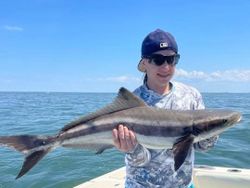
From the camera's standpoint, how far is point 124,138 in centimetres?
419

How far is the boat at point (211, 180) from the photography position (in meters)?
7.84

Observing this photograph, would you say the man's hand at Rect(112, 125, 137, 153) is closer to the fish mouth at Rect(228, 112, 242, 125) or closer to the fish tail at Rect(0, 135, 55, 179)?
the fish tail at Rect(0, 135, 55, 179)

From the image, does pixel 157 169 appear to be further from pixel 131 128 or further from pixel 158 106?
pixel 158 106

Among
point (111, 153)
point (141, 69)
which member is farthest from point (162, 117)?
point (111, 153)

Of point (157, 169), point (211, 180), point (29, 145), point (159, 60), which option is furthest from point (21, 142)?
point (211, 180)

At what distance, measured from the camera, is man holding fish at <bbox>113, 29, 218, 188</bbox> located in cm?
429

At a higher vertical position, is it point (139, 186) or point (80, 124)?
point (80, 124)

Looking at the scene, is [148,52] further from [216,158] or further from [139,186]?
[216,158]

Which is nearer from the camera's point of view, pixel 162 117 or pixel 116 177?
pixel 162 117

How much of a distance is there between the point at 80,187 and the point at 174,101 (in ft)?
12.7

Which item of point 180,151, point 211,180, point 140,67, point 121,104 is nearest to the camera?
point 180,151

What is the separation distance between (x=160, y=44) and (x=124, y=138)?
1.16 m

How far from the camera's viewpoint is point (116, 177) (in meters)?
8.37

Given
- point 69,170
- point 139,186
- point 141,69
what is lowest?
point 69,170
